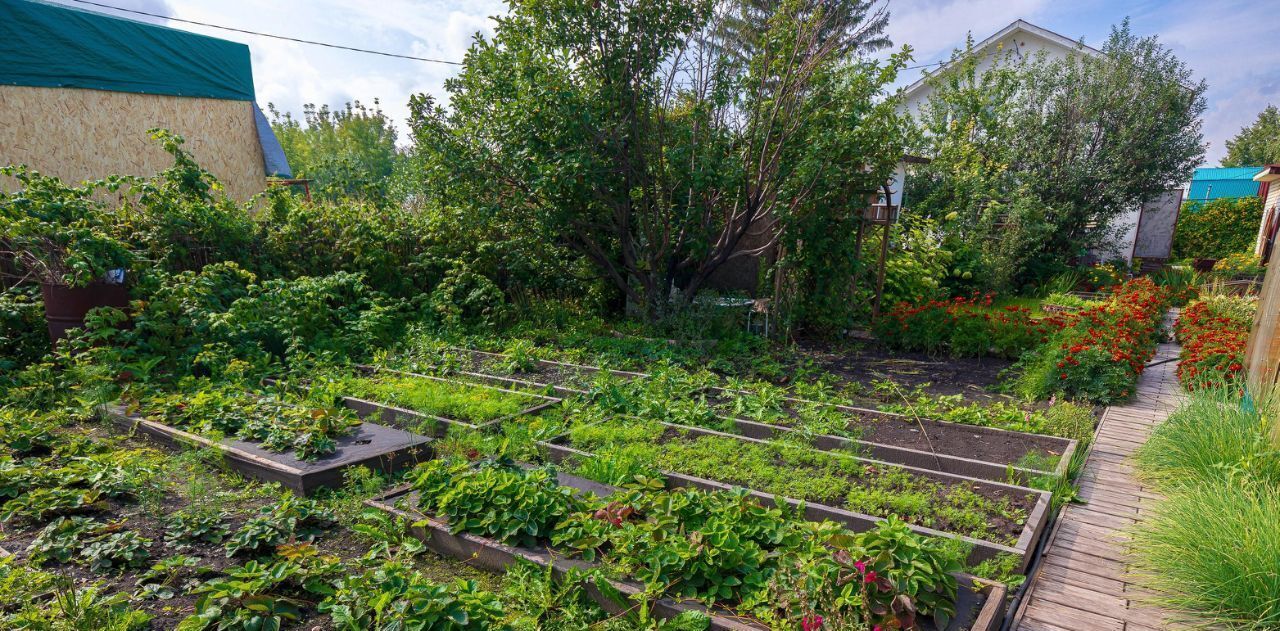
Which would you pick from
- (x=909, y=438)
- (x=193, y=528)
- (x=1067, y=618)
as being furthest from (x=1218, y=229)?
(x=193, y=528)

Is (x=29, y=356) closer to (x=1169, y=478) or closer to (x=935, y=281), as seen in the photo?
(x=1169, y=478)

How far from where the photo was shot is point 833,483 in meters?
3.60

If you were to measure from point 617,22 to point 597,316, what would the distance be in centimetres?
383

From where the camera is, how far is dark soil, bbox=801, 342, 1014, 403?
600 centimetres

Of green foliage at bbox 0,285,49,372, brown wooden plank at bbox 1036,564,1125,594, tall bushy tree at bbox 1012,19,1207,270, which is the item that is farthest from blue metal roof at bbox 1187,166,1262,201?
green foliage at bbox 0,285,49,372

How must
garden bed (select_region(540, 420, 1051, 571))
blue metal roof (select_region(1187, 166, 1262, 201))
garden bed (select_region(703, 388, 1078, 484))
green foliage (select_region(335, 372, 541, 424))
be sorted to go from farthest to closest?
blue metal roof (select_region(1187, 166, 1262, 201))
green foliage (select_region(335, 372, 541, 424))
garden bed (select_region(703, 388, 1078, 484))
garden bed (select_region(540, 420, 1051, 571))

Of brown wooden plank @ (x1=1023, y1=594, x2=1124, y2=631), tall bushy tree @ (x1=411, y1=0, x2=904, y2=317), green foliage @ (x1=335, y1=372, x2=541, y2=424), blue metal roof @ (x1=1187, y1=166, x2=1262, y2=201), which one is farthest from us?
blue metal roof @ (x1=1187, y1=166, x2=1262, y2=201)

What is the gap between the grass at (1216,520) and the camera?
2504 millimetres

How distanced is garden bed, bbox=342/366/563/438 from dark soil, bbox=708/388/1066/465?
1.67 meters

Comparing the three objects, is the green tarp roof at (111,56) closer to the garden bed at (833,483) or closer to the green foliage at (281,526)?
the green foliage at (281,526)

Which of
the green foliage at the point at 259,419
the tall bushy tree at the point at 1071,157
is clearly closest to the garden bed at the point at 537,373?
the green foliage at the point at 259,419

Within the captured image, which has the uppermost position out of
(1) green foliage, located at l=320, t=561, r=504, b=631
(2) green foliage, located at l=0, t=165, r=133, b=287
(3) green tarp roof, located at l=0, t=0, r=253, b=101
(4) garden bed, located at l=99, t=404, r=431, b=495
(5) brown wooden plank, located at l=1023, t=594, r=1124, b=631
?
(3) green tarp roof, located at l=0, t=0, r=253, b=101

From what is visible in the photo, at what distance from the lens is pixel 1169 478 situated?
3.81 meters

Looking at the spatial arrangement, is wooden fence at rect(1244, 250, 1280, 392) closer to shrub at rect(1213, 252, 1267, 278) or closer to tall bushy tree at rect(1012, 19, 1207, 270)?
tall bushy tree at rect(1012, 19, 1207, 270)
